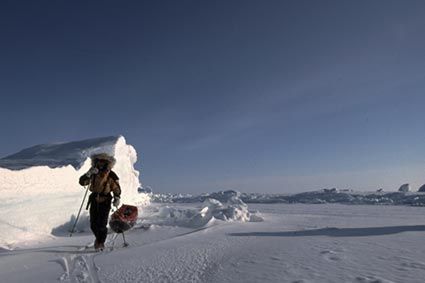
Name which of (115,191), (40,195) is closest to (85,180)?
(115,191)

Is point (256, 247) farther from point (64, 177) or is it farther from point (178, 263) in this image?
point (64, 177)

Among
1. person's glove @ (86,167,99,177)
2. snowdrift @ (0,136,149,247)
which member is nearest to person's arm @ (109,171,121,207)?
person's glove @ (86,167,99,177)

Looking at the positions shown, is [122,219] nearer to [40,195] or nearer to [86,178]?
[86,178]

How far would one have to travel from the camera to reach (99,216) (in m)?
5.34

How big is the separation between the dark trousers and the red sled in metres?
0.32

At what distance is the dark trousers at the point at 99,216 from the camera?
519 centimetres

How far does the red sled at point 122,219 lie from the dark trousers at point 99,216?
1.05 ft

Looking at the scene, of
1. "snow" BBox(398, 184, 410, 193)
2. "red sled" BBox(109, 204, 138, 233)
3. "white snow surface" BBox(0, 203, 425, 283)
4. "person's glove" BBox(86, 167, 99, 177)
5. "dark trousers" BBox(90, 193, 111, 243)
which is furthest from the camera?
"snow" BBox(398, 184, 410, 193)

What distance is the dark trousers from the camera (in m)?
5.19

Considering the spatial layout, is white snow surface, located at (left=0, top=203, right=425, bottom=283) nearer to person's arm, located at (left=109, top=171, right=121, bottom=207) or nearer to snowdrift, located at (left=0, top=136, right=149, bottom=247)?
person's arm, located at (left=109, top=171, right=121, bottom=207)

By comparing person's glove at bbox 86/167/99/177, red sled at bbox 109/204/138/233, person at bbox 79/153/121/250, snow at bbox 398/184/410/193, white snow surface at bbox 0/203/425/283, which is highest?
snow at bbox 398/184/410/193

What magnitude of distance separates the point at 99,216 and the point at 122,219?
51 centimetres

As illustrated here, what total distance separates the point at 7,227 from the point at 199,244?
3.25 metres

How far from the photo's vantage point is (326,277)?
2.94 meters
